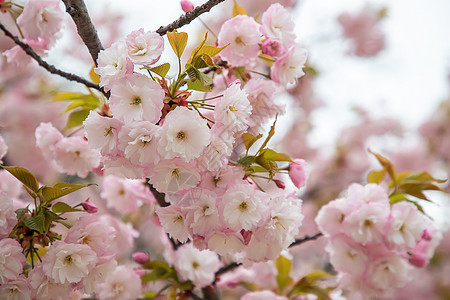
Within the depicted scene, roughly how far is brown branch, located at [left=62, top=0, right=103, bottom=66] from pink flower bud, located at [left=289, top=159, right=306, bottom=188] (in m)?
0.50

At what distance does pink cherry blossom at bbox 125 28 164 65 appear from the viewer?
695mm

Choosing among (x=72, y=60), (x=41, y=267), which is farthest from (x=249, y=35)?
(x=72, y=60)

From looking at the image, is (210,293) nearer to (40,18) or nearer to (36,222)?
(36,222)

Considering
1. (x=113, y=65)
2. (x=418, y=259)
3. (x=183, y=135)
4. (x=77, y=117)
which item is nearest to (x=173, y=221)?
(x=183, y=135)

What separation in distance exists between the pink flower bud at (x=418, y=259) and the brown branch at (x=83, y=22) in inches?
39.7

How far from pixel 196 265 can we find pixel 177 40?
0.64m

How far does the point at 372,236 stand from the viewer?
1.03 m

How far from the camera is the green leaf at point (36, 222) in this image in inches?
32.2

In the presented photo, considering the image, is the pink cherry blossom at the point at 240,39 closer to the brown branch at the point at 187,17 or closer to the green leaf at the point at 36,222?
the brown branch at the point at 187,17

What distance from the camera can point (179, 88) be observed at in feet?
2.58

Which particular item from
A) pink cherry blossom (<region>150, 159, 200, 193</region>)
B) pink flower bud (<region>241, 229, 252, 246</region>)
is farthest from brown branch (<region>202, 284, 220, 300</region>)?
pink cherry blossom (<region>150, 159, 200, 193</region>)

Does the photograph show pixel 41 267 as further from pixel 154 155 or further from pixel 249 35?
pixel 249 35

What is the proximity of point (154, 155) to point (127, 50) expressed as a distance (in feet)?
0.62

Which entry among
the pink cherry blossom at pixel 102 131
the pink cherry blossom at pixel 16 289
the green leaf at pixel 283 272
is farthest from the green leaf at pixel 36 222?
the green leaf at pixel 283 272
